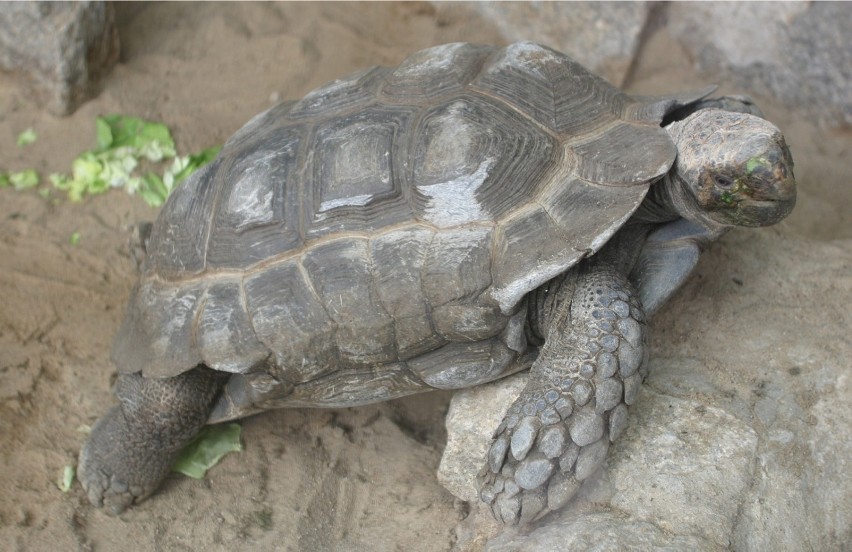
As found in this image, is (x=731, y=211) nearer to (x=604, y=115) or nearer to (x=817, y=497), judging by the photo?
(x=604, y=115)

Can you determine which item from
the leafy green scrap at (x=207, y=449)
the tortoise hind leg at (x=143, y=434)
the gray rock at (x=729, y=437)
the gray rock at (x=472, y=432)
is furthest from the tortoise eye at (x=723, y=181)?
the leafy green scrap at (x=207, y=449)

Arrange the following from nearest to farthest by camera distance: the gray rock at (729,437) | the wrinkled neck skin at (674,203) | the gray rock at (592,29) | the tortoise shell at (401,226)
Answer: the gray rock at (729,437), the tortoise shell at (401,226), the wrinkled neck skin at (674,203), the gray rock at (592,29)

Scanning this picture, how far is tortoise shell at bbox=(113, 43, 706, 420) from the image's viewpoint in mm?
2762

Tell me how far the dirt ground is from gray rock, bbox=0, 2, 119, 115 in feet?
0.45

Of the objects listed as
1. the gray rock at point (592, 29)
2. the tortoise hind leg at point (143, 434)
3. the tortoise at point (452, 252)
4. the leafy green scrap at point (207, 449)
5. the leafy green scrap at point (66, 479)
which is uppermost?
the tortoise at point (452, 252)

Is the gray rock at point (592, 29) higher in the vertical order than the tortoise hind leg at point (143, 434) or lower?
higher

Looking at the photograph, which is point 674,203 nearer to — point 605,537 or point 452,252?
point 452,252

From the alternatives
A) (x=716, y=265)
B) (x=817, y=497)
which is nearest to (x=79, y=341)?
(x=716, y=265)

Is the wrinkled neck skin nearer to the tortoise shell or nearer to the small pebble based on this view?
the tortoise shell

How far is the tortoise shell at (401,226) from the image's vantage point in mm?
2762

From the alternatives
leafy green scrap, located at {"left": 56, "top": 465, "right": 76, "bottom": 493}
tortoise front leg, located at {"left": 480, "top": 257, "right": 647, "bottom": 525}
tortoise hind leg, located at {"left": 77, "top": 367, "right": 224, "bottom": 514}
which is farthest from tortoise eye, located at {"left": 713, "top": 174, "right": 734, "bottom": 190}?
leafy green scrap, located at {"left": 56, "top": 465, "right": 76, "bottom": 493}

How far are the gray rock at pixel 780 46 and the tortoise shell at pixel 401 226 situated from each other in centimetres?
211

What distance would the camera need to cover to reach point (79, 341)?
3.90 m

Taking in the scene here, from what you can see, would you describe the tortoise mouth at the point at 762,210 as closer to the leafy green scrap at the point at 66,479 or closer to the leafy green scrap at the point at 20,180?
the leafy green scrap at the point at 66,479
